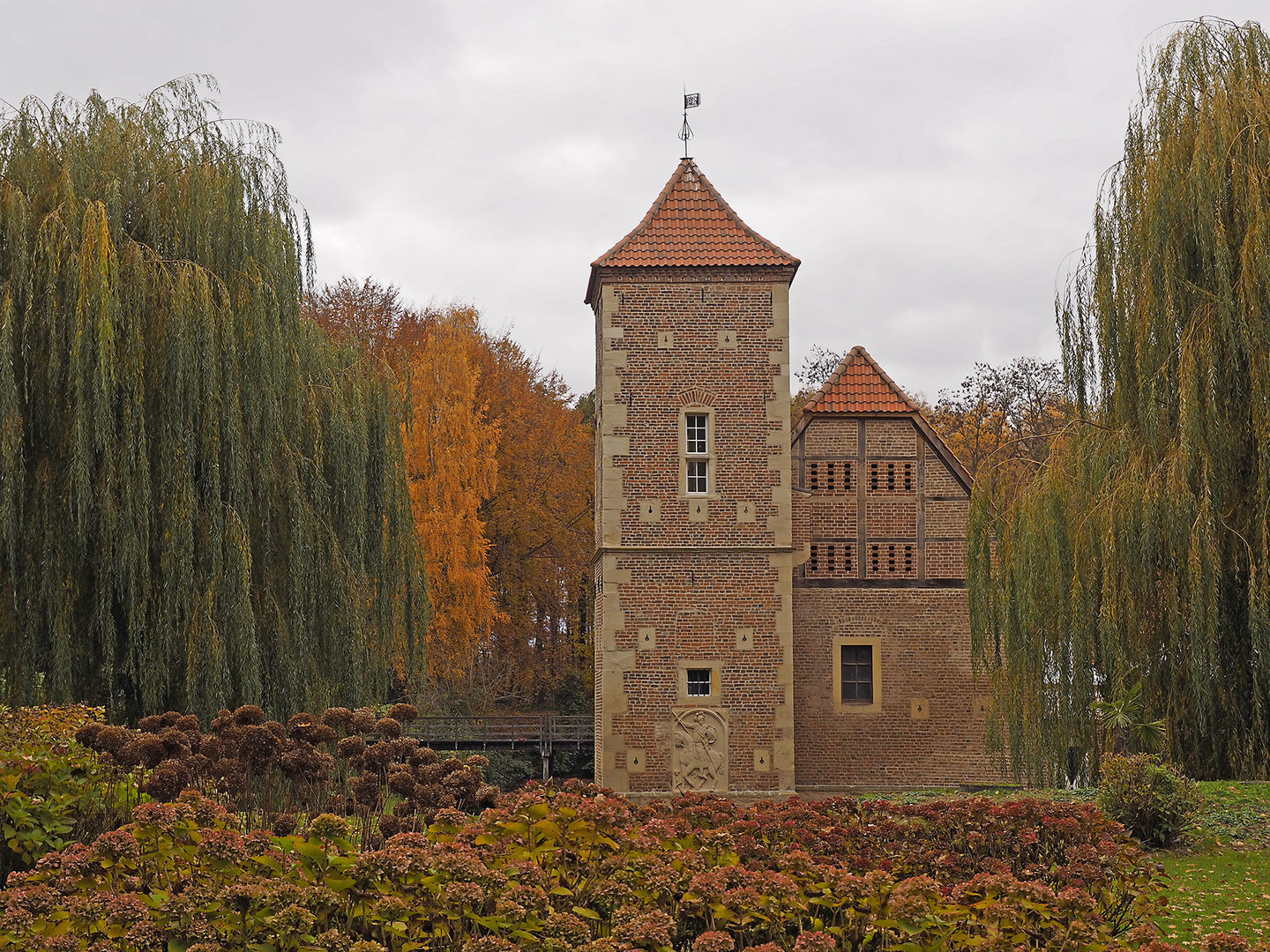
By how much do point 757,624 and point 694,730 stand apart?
5.64 feet

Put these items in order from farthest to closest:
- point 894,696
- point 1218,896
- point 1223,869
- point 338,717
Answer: point 894,696 < point 1223,869 < point 1218,896 < point 338,717

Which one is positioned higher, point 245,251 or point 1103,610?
point 245,251

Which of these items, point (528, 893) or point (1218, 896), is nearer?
point (528, 893)

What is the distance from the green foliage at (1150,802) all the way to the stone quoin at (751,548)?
7992 mm

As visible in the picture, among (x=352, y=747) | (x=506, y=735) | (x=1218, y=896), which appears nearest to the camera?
(x=352, y=747)

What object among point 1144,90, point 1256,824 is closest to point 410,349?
point 1144,90

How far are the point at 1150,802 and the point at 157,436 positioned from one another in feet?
28.7

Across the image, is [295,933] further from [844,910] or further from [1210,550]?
[1210,550]

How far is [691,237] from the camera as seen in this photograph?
1852 centimetres

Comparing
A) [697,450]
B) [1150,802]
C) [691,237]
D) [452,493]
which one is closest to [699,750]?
[697,450]

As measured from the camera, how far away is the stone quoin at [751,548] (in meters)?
17.3

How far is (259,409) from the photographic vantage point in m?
11.7

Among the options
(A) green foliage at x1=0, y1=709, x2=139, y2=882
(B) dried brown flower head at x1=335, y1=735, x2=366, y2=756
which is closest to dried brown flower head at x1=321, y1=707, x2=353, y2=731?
(B) dried brown flower head at x1=335, y1=735, x2=366, y2=756

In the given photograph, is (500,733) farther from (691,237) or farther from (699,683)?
(691,237)
